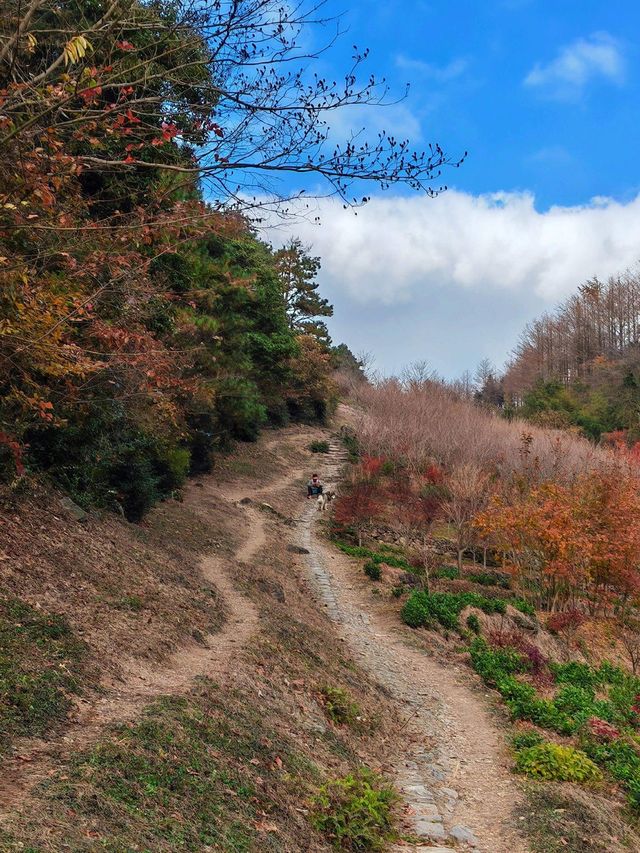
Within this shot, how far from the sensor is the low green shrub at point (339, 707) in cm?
829

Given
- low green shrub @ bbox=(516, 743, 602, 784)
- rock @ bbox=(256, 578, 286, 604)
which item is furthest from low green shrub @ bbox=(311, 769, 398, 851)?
rock @ bbox=(256, 578, 286, 604)

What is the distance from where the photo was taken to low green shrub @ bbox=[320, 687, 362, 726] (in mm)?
8288

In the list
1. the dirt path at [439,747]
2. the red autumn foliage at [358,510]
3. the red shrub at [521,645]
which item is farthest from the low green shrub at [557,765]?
the red autumn foliage at [358,510]

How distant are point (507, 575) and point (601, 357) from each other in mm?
36796

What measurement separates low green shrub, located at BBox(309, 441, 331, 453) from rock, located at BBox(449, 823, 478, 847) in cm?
3434

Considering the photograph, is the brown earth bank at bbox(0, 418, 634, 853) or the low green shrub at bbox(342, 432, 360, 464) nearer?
the brown earth bank at bbox(0, 418, 634, 853)

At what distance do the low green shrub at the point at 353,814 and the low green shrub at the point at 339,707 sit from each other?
5.93 ft

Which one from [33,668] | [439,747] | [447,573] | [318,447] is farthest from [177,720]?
[318,447]

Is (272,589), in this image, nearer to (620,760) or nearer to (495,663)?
(495,663)

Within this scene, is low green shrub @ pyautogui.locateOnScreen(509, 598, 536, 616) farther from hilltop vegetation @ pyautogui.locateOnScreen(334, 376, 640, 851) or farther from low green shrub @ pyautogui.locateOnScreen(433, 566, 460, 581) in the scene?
low green shrub @ pyautogui.locateOnScreen(433, 566, 460, 581)

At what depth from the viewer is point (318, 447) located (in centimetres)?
4091

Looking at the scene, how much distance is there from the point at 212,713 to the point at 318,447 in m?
34.7

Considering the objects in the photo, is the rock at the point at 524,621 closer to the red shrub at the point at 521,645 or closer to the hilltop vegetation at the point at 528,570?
the hilltop vegetation at the point at 528,570

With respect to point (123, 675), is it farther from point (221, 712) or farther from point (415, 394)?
point (415, 394)
